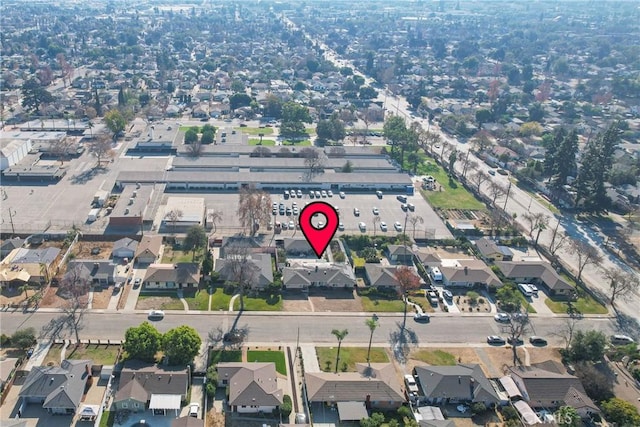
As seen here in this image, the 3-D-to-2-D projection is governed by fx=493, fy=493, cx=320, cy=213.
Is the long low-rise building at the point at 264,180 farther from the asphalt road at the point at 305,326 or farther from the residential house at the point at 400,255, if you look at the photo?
the asphalt road at the point at 305,326

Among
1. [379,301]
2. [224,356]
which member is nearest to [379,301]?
[379,301]

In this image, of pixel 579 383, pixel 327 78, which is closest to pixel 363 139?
pixel 327 78

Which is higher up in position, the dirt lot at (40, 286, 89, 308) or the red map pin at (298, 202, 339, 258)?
the red map pin at (298, 202, 339, 258)

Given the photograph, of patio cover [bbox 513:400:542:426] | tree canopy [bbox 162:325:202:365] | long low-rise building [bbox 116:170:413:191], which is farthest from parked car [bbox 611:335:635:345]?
tree canopy [bbox 162:325:202:365]

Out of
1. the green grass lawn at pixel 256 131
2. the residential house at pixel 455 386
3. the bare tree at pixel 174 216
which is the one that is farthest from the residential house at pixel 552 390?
the green grass lawn at pixel 256 131

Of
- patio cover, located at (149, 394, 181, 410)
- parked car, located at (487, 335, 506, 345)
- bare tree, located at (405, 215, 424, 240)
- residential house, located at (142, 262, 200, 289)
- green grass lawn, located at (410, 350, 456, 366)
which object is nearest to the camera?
patio cover, located at (149, 394, 181, 410)

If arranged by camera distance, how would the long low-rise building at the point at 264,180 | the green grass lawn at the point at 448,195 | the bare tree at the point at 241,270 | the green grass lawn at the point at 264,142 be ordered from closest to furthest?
1. the bare tree at the point at 241,270
2. the long low-rise building at the point at 264,180
3. the green grass lawn at the point at 448,195
4. the green grass lawn at the point at 264,142

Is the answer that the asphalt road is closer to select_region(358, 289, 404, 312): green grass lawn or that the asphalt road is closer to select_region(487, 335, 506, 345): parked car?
select_region(487, 335, 506, 345): parked car
